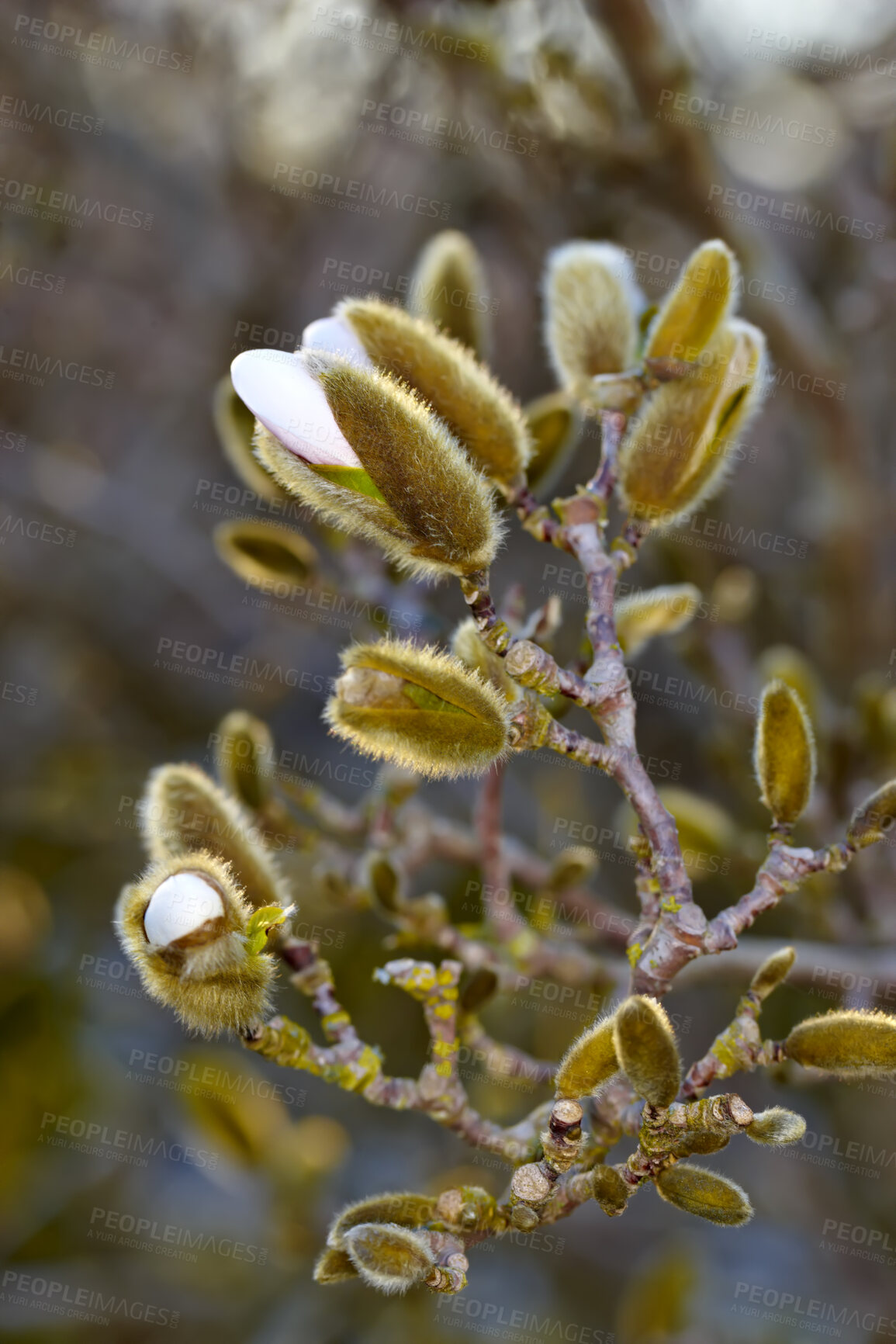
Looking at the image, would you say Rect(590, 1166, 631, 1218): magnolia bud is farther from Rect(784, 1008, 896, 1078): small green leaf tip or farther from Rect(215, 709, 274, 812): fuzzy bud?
Rect(215, 709, 274, 812): fuzzy bud

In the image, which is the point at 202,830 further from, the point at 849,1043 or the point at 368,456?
the point at 849,1043

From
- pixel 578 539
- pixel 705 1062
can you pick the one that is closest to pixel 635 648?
pixel 578 539

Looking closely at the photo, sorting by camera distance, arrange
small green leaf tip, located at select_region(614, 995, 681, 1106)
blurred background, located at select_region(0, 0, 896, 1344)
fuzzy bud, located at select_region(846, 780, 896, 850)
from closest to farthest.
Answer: small green leaf tip, located at select_region(614, 995, 681, 1106) → fuzzy bud, located at select_region(846, 780, 896, 850) → blurred background, located at select_region(0, 0, 896, 1344)

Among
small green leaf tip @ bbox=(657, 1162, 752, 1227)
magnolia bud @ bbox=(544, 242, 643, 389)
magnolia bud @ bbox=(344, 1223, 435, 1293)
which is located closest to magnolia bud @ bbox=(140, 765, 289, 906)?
magnolia bud @ bbox=(344, 1223, 435, 1293)

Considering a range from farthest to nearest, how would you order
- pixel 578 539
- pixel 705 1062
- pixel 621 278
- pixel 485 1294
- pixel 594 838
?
pixel 594 838 < pixel 485 1294 < pixel 621 278 < pixel 578 539 < pixel 705 1062

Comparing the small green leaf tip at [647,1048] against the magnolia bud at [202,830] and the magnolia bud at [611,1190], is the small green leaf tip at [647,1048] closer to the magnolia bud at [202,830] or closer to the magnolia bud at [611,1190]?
the magnolia bud at [611,1190]

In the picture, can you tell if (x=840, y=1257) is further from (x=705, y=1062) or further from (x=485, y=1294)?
(x=705, y=1062)

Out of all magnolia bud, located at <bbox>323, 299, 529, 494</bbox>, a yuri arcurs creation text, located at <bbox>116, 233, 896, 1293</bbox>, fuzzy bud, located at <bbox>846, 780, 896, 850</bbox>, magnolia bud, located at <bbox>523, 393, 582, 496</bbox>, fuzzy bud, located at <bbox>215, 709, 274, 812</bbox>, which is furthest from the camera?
fuzzy bud, located at <bbox>215, 709, 274, 812</bbox>
